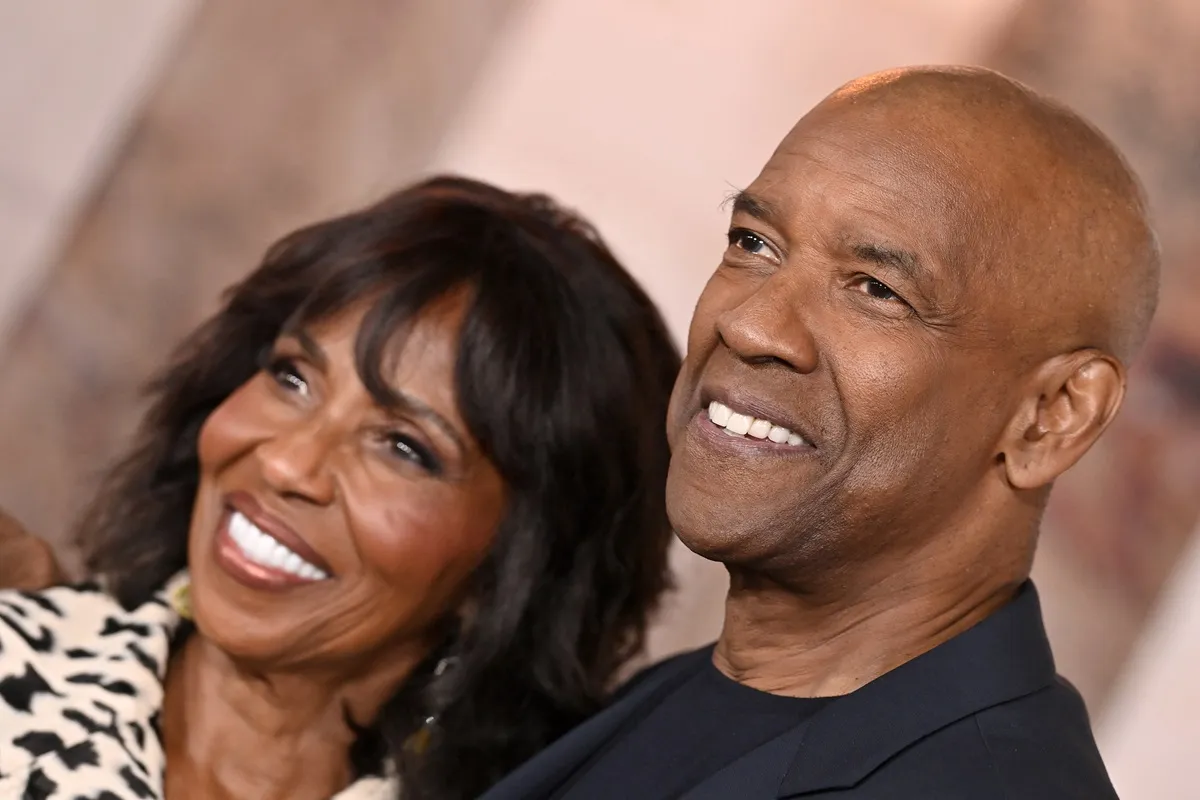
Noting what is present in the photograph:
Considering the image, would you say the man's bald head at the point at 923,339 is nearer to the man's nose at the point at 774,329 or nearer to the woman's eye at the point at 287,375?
the man's nose at the point at 774,329

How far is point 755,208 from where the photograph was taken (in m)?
1.96

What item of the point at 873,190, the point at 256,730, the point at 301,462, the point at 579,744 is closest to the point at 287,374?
the point at 301,462

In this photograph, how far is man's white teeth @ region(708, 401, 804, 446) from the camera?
1856mm

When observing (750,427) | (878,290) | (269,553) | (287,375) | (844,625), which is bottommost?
(269,553)

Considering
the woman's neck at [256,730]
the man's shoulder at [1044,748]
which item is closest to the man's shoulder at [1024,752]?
the man's shoulder at [1044,748]

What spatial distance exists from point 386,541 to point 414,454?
162 millimetres

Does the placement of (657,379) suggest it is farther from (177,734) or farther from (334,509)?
(177,734)

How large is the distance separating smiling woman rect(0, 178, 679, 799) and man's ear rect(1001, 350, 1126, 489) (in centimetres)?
94

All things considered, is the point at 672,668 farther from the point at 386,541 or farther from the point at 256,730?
the point at 256,730

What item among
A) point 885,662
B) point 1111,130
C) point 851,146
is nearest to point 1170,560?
point 1111,130

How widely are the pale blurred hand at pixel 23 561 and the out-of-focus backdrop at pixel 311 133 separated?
52.3 inches

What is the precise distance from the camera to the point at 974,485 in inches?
74.2

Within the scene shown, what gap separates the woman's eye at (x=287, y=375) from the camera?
2.59 m

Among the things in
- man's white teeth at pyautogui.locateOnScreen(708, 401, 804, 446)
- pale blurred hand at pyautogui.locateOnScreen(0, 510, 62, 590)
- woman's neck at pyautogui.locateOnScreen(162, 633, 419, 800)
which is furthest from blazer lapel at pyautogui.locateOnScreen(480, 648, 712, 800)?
pale blurred hand at pyautogui.locateOnScreen(0, 510, 62, 590)
